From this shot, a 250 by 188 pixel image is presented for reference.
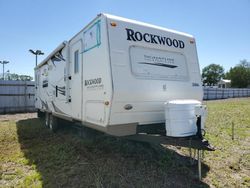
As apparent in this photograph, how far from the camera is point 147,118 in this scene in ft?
14.0

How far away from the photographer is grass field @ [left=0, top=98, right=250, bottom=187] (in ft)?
12.4

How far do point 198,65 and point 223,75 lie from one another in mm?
80583

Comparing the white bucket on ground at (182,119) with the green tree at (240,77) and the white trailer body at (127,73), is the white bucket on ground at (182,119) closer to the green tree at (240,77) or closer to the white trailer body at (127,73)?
the white trailer body at (127,73)

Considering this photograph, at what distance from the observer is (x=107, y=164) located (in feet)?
14.6

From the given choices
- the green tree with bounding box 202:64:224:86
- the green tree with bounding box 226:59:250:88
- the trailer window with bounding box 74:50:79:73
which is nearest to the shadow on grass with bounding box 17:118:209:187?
the trailer window with bounding box 74:50:79:73

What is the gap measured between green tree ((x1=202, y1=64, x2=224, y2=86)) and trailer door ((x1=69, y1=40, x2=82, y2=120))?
7559 cm

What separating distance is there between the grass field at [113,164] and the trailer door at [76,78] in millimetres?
1008

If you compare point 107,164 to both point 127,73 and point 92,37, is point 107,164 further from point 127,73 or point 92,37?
point 92,37

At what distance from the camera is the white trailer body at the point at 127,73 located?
389cm

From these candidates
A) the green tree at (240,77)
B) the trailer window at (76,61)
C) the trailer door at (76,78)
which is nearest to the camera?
the trailer door at (76,78)

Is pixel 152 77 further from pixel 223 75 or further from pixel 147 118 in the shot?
pixel 223 75

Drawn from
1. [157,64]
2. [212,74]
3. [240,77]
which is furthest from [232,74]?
[157,64]

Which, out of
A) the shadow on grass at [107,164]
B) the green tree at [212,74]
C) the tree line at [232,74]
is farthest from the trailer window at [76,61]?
the green tree at [212,74]

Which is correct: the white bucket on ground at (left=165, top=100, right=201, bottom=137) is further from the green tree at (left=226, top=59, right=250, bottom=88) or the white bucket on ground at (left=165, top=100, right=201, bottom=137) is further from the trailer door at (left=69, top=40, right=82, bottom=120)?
the green tree at (left=226, top=59, right=250, bottom=88)
